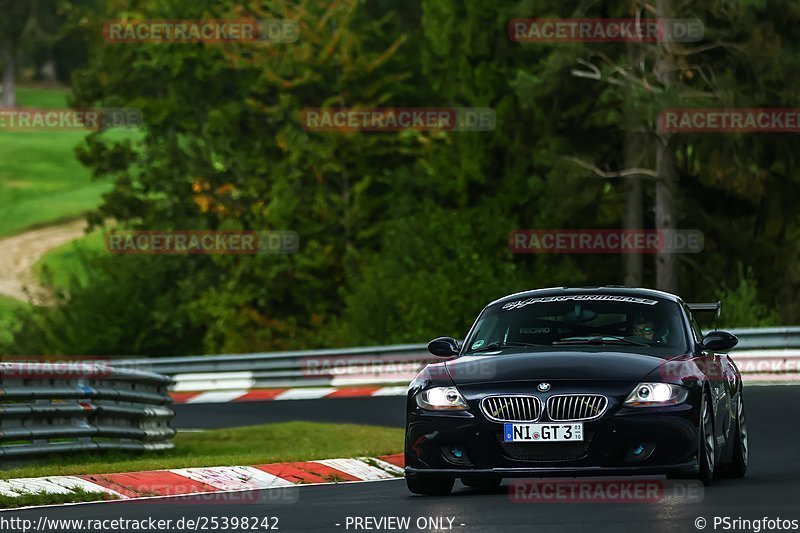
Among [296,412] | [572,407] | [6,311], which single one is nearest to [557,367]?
[572,407]

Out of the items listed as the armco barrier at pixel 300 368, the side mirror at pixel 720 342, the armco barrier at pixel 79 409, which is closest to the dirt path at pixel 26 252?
the armco barrier at pixel 300 368

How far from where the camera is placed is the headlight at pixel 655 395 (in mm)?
11930

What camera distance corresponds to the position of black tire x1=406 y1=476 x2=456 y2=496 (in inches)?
499

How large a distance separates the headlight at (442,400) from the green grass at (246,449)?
3.53m

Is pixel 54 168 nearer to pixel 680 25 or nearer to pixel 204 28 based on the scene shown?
pixel 204 28

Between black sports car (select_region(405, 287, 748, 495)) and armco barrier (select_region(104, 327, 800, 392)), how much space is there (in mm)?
15604

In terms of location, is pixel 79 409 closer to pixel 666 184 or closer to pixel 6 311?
pixel 666 184

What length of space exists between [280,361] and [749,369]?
33.5 feet

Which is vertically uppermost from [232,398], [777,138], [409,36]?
[409,36]

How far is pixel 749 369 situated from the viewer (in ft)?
83.5

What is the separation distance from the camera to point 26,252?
83875 mm

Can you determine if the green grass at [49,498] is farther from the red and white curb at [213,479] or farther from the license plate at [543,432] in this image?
the license plate at [543,432]

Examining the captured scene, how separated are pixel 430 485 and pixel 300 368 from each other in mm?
20059

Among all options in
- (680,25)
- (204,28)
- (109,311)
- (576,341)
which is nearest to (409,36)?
(204,28)
